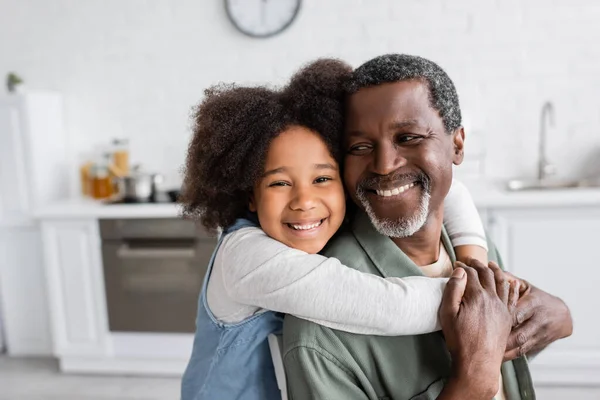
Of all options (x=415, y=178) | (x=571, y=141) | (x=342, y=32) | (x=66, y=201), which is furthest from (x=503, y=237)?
(x=66, y=201)

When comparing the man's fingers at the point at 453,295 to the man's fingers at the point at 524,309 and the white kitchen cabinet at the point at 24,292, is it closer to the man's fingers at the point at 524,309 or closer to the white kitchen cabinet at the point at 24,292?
the man's fingers at the point at 524,309

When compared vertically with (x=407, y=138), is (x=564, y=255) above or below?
below

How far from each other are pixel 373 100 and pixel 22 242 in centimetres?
304

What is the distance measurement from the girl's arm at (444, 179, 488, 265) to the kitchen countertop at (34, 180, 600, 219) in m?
1.31

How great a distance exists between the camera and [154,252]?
2859 millimetres

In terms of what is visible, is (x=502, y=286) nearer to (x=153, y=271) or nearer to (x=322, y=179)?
(x=322, y=179)

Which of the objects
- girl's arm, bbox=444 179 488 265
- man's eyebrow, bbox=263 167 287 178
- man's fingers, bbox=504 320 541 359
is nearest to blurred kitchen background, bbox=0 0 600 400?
girl's arm, bbox=444 179 488 265

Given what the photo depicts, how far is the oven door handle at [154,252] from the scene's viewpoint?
9.30 ft

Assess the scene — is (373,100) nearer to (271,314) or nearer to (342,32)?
(271,314)

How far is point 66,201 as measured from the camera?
3250mm

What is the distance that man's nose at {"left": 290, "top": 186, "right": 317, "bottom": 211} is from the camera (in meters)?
1.00

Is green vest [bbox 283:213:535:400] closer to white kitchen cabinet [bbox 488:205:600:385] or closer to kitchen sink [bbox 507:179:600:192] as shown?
white kitchen cabinet [bbox 488:205:600:385]

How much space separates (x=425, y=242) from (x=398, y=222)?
131 mm

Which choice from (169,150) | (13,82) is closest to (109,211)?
(169,150)
